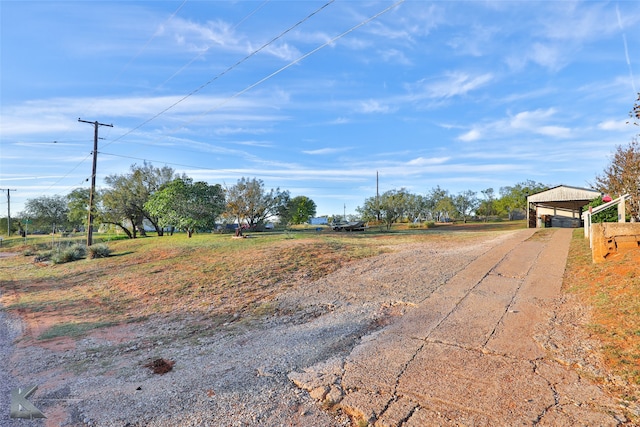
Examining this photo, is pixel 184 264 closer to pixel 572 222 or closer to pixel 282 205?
pixel 282 205

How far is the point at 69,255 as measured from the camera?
16.8m

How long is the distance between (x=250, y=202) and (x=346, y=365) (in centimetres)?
2512

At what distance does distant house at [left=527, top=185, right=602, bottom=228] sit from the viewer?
22.6 m

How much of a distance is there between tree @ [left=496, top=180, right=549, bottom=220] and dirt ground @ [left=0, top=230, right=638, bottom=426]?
43.0 metres

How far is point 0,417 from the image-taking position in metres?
3.13

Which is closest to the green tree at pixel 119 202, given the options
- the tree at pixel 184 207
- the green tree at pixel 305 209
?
the tree at pixel 184 207

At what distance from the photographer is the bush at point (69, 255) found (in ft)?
53.9

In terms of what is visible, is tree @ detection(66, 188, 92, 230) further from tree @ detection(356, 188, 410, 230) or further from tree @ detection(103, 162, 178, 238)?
tree @ detection(356, 188, 410, 230)

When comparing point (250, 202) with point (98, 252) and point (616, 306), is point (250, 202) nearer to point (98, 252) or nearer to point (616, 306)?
point (98, 252)

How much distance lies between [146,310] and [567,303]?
27.5 ft

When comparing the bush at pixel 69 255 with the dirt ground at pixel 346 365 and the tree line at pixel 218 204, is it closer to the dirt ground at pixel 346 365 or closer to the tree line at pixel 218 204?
the tree line at pixel 218 204

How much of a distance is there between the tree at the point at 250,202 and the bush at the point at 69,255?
1095cm

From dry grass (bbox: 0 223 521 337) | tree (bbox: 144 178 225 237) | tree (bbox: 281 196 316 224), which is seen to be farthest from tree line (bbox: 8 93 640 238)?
tree (bbox: 281 196 316 224)

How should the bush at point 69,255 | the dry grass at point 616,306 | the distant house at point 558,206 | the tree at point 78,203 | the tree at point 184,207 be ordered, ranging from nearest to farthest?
the dry grass at point 616,306 < the bush at point 69,255 < the tree at point 184,207 < the distant house at point 558,206 < the tree at point 78,203
